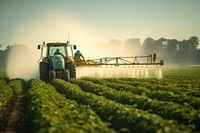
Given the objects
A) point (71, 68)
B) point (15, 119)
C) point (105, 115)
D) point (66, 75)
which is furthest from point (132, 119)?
point (71, 68)

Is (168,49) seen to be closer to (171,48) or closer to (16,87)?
(171,48)

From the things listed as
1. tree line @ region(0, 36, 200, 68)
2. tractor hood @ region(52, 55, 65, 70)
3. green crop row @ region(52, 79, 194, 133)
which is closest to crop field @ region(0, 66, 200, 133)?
green crop row @ region(52, 79, 194, 133)

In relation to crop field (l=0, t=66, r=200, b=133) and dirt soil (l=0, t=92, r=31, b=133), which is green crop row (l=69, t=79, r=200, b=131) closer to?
crop field (l=0, t=66, r=200, b=133)

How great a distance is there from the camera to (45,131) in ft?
20.4

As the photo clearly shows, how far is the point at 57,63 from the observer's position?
25.3 meters

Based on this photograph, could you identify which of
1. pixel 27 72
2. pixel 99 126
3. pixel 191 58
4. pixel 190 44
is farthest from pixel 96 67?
pixel 190 44

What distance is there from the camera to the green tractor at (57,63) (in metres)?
25.6

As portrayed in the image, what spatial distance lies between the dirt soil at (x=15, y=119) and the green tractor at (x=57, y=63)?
8741mm

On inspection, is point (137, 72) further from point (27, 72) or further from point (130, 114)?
point (130, 114)

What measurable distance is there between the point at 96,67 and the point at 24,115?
16982 millimetres

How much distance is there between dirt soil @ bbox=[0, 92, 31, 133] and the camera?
1105 centimetres

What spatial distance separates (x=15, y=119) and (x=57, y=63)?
12.8m

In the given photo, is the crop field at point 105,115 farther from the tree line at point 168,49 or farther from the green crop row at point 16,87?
the tree line at point 168,49

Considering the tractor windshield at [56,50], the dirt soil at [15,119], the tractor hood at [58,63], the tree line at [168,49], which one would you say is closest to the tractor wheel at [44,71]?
the tractor hood at [58,63]
